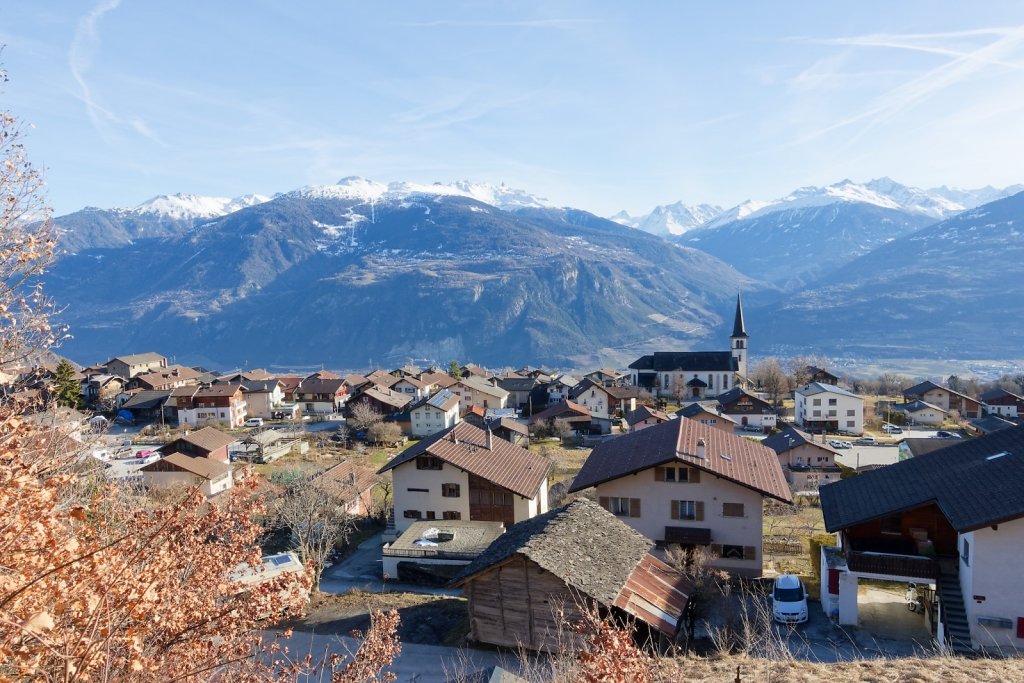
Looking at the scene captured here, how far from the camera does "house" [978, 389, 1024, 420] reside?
72.2 m

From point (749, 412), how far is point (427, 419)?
35.3 meters

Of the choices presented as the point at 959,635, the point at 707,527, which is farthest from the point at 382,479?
the point at 959,635

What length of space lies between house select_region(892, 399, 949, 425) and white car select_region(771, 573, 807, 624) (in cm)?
6394

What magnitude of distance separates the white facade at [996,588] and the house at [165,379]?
8330cm

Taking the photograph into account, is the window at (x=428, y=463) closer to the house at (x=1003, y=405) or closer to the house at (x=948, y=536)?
the house at (x=948, y=536)

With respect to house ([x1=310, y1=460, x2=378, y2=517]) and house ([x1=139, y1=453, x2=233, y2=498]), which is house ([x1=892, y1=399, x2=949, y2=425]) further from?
house ([x1=139, y1=453, x2=233, y2=498])

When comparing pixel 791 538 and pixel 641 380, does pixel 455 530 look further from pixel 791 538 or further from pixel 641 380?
pixel 641 380

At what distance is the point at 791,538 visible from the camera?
2797cm

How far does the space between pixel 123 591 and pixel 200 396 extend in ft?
239

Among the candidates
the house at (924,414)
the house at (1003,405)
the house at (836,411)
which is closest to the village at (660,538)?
the house at (836,411)

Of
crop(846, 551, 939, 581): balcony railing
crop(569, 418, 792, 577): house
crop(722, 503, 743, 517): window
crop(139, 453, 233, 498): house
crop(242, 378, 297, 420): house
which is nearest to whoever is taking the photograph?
crop(846, 551, 939, 581): balcony railing

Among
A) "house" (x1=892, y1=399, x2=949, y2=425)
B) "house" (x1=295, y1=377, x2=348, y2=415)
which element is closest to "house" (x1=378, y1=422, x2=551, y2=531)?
"house" (x1=295, y1=377, x2=348, y2=415)

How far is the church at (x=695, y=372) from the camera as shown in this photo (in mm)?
95625

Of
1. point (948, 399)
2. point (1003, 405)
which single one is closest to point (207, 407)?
point (948, 399)
